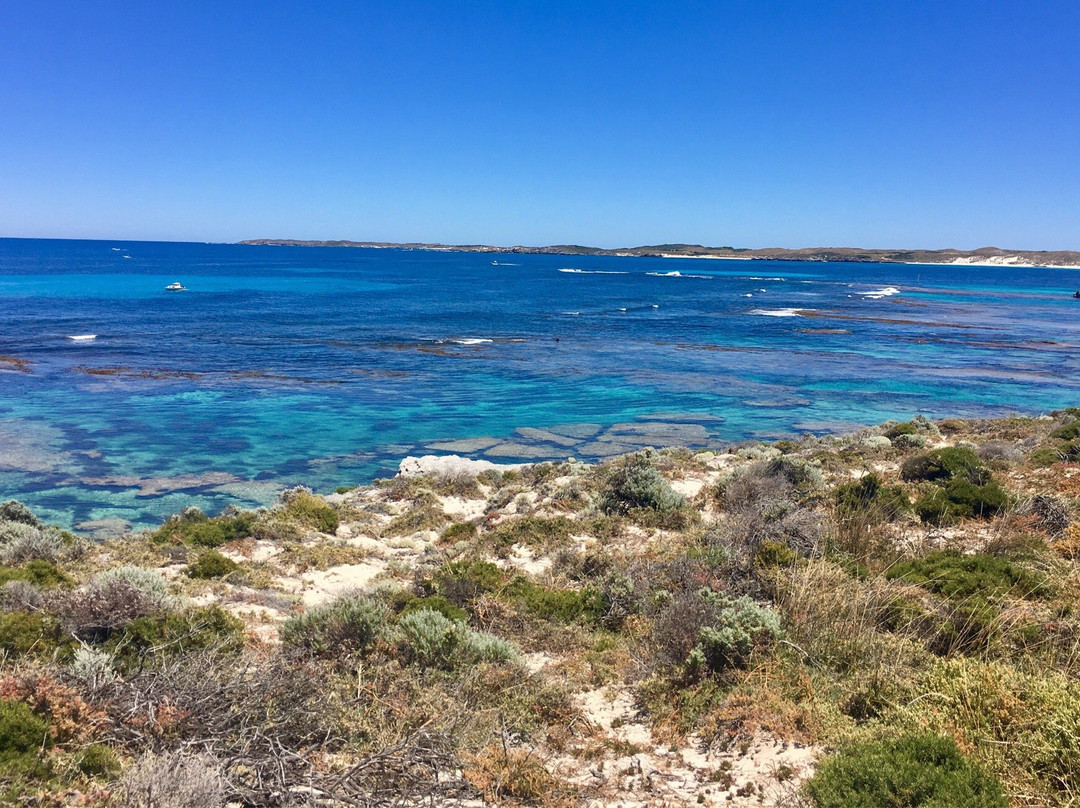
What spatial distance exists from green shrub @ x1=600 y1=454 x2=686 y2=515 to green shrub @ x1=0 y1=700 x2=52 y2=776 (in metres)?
8.96

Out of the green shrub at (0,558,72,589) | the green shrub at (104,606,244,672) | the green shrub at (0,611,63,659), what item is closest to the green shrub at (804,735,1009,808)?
the green shrub at (104,606,244,672)

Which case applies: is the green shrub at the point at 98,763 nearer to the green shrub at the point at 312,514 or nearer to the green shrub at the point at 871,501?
the green shrub at the point at 871,501

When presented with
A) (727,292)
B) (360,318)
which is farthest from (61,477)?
(727,292)

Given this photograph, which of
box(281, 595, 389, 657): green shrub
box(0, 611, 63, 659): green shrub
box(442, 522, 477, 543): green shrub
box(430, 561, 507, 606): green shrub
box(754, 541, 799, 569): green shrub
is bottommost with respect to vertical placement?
box(442, 522, 477, 543): green shrub

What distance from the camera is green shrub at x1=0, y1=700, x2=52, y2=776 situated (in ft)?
12.9

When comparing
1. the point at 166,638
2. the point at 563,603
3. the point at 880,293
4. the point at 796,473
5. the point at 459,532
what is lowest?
the point at 459,532

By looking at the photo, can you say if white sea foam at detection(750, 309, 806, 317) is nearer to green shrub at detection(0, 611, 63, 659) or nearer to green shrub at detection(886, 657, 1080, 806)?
green shrub at detection(886, 657, 1080, 806)

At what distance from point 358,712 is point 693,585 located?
3.73 metres

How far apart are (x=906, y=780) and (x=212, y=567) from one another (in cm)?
860

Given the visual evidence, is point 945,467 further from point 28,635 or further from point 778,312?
point 778,312

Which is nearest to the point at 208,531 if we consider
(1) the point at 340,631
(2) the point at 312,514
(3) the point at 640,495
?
(2) the point at 312,514

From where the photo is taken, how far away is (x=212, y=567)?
31.0ft

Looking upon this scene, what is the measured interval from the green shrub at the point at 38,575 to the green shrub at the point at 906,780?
7689mm

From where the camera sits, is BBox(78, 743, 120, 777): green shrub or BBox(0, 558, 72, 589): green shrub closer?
BBox(78, 743, 120, 777): green shrub
